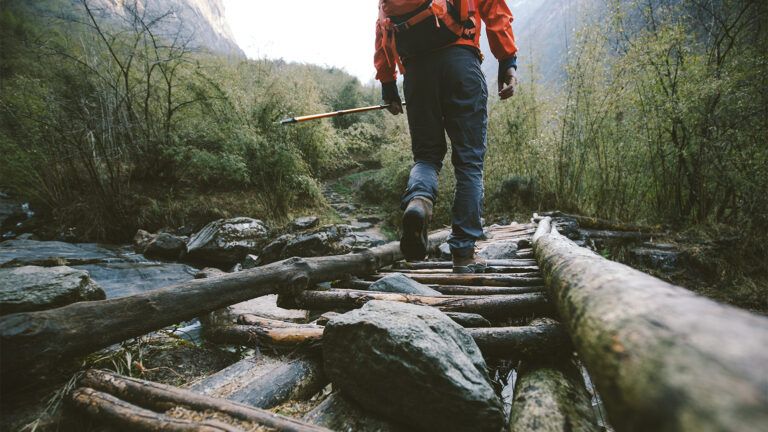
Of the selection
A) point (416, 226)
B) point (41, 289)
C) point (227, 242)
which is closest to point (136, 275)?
point (227, 242)

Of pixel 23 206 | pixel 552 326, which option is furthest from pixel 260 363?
pixel 23 206

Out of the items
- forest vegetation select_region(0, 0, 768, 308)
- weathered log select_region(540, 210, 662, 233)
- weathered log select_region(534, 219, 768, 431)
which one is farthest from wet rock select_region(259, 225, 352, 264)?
weathered log select_region(534, 219, 768, 431)

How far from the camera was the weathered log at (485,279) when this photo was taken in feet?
7.38

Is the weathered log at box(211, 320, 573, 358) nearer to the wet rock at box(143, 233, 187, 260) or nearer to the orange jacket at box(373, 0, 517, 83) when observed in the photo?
the orange jacket at box(373, 0, 517, 83)

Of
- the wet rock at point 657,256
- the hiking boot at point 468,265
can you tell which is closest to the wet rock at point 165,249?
the hiking boot at point 468,265

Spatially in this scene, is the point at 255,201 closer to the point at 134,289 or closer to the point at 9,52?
the point at 134,289

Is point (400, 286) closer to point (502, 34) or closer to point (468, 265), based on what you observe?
point (468, 265)

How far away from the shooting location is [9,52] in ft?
36.6

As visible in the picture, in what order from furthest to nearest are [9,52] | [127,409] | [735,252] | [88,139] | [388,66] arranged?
[9,52] → [88,139] → [735,252] → [388,66] → [127,409]

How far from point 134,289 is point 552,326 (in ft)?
15.0

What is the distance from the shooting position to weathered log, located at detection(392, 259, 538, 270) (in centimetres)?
292

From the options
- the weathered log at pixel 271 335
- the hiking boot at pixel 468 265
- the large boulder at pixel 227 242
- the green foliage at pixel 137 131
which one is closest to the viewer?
the weathered log at pixel 271 335

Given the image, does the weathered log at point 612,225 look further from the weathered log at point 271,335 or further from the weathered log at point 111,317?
the weathered log at point 271,335

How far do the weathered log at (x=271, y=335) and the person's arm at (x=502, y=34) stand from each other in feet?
7.42
